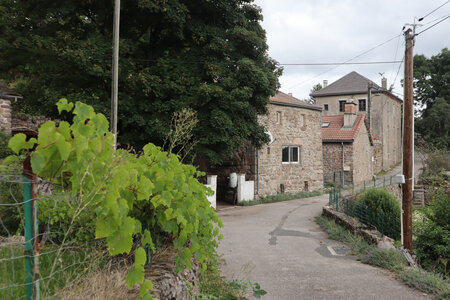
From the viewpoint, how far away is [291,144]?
74.2 ft

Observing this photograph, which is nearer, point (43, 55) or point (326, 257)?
point (326, 257)

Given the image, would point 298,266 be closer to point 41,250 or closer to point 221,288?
point 221,288

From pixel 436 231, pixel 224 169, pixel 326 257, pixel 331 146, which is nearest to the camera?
pixel 326 257

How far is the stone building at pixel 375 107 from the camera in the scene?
38.7m

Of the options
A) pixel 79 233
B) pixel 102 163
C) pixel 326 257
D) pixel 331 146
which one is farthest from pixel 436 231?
pixel 331 146

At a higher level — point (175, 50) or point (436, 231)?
point (175, 50)

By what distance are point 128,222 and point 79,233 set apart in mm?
2154

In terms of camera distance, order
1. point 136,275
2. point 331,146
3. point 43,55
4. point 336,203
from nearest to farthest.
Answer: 1. point 136,275
2. point 43,55
3. point 336,203
4. point 331,146

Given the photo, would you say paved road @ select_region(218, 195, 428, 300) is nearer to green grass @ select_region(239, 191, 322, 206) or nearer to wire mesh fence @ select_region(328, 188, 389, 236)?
wire mesh fence @ select_region(328, 188, 389, 236)

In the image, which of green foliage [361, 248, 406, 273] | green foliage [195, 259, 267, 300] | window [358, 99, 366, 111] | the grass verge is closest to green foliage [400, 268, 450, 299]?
the grass verge

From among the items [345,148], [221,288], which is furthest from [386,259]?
[345,148]

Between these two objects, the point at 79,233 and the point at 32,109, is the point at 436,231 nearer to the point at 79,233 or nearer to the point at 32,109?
the point at 79,233

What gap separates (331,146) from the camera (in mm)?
27656

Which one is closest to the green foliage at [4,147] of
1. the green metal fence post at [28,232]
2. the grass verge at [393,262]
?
the green metal fence post at [28,232]
